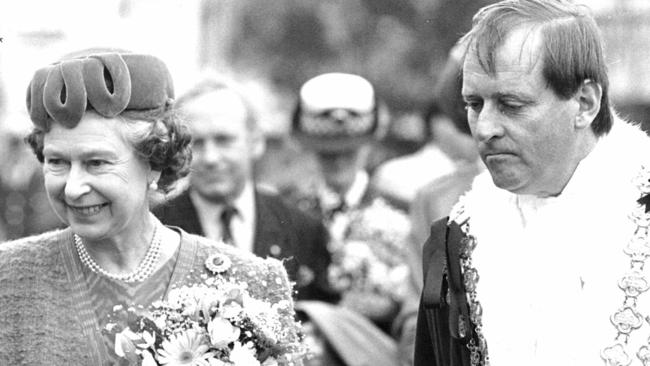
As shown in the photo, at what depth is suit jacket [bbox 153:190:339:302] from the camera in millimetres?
7109

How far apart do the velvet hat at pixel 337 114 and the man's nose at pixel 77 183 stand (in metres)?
4.06

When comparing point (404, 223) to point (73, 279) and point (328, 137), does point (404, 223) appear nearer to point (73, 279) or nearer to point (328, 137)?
point (328, 137)

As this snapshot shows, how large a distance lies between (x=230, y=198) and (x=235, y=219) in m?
0.10

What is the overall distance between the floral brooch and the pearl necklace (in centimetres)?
17

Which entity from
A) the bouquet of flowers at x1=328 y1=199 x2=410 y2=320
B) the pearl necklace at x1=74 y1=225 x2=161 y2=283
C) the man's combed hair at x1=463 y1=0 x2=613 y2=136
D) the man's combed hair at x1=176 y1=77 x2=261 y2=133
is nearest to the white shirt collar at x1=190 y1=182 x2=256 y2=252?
the man's combed hair at x1=176 y1=77 x2=261 y2=133

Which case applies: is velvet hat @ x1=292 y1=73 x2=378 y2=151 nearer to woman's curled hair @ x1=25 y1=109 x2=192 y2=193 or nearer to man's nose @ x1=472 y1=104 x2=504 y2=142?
woman's curled hair @ x1=25 y1=109 x2=192 y2=193

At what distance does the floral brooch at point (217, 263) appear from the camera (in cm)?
509

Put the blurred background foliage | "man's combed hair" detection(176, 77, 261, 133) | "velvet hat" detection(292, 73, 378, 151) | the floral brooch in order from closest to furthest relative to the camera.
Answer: the floral brooch
"man's combed hair" detection(176, 77, 261, 133)
"velvet hat" detection(292, 73, 378, 151)
the blurred background foliage

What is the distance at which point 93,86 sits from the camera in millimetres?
4828

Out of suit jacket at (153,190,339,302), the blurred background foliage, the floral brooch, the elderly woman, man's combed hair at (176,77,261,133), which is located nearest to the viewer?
the elderly woman

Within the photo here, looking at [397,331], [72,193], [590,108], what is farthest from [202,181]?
[590,108]

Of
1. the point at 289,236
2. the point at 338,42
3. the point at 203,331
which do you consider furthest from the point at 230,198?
the point at 338,42

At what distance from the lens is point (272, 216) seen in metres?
7.36

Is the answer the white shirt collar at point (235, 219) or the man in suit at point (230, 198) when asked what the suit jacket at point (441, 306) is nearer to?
the man in suit at point (230, 198)
